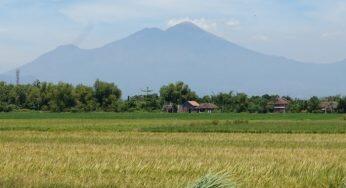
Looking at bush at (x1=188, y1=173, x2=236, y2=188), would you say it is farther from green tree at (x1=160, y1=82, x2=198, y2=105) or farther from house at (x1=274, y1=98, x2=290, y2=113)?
green tree at (x1=160, y1=82, x2=198, y2=105)

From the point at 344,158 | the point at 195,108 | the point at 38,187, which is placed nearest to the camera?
the point at 38,187

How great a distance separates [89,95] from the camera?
376 ft

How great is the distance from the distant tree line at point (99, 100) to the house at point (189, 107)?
1.24m

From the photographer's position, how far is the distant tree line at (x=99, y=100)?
114 meters

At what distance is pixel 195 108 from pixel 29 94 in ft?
106

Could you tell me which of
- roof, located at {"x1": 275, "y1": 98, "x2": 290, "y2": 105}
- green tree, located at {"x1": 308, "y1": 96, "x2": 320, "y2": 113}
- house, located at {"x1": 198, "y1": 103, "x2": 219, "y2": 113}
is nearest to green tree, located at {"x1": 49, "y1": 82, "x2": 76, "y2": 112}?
house, located at {"x1": 198, "y1": 103, "x2": 219, "y2": 113}

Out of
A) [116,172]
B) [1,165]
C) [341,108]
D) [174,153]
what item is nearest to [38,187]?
[116,172]

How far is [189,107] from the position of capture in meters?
127

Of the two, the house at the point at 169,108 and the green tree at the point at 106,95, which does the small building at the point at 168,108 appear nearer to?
the house at the point at 169,108

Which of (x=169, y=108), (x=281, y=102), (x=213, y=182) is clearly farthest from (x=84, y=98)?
(x=213, y=182)

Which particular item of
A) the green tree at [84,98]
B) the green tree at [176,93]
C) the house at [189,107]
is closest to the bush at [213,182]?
the green tree at [84,98]

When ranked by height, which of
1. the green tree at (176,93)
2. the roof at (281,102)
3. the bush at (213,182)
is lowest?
the bush at (213,182)

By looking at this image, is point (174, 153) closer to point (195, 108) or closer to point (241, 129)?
point (241, 129)

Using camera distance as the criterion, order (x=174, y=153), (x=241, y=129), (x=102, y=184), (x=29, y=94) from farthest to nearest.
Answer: (x=29, y=94) < (x=241, y=129) < (x=174, y=153) < (x=102, y=184)
